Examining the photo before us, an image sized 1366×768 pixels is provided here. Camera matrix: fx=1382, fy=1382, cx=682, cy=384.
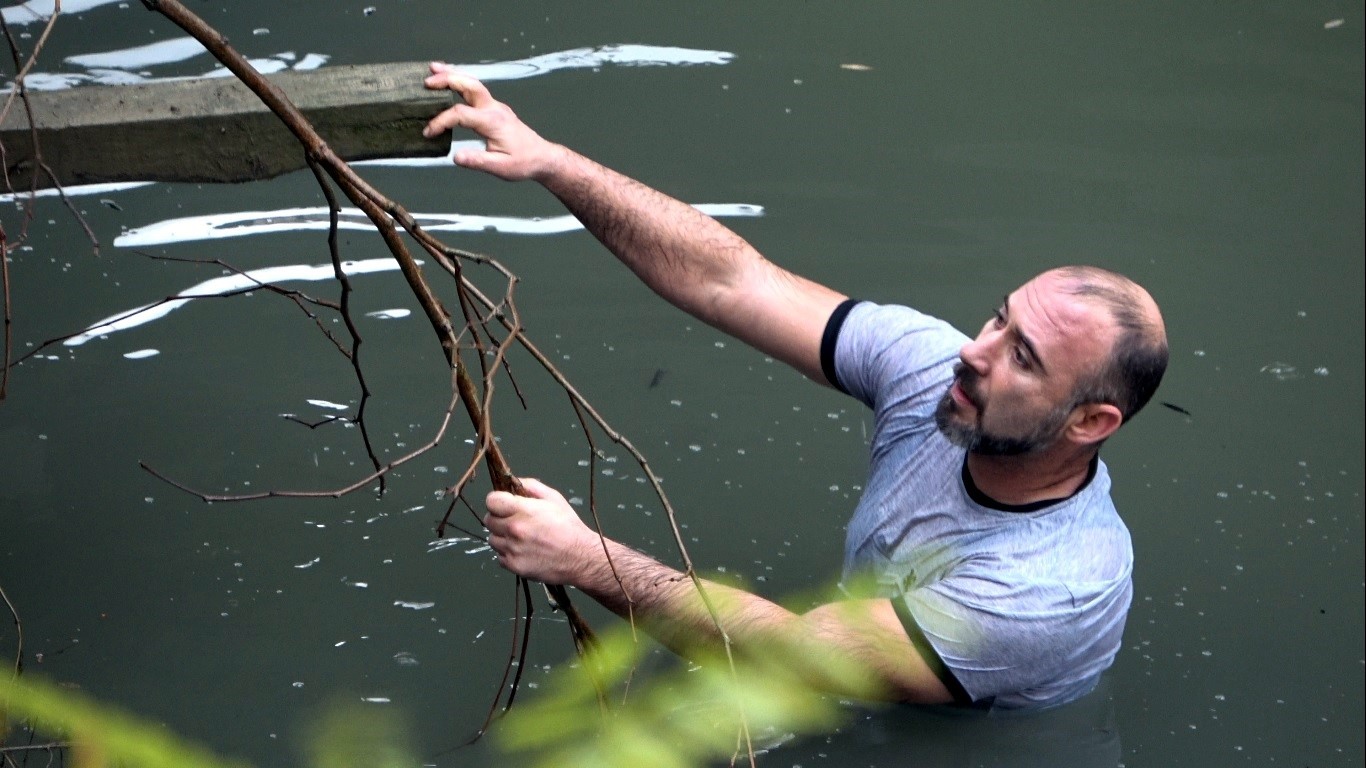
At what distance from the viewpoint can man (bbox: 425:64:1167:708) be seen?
2.01 meters

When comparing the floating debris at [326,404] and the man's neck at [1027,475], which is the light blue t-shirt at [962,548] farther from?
the floating debris at [326,404]

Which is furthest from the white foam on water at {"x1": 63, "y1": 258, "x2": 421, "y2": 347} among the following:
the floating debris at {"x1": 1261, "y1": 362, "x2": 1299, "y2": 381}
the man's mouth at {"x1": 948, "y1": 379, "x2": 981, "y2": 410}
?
the floating debris at {"x1": 1261, "y1": 362, "x2": 1299, "y2": 381}

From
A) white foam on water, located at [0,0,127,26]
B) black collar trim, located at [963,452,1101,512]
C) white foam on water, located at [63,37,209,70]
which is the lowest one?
black collar trim, located at [963,452,1101,512]

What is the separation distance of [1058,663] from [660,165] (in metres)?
1.75

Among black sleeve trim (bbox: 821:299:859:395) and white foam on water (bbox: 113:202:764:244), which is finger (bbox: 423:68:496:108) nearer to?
black sleeve trim (bbox: 821:299:859:395)

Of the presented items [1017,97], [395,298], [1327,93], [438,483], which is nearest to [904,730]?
[438,483]

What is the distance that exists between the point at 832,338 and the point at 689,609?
63 cm

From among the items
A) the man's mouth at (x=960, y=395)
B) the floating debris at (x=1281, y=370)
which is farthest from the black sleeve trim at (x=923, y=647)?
the floating debris at (x=1281, y=370)

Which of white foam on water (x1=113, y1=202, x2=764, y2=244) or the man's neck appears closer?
the man's neck

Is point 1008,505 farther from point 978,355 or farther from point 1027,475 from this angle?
point 978,355

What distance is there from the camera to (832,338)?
7.91 ft

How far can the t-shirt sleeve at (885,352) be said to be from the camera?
7.68 feet

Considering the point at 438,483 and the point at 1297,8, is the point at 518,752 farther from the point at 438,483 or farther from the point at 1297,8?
the point at 1297,8

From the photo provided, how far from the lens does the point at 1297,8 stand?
4.16 meters
